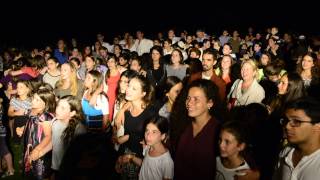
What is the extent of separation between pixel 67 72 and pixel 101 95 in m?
1.12

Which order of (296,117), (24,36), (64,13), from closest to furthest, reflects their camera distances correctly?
(296,117)
(24,36)
(64,13)

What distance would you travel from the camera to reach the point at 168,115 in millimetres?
5258

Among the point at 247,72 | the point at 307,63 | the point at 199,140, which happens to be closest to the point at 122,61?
the point at 247,72

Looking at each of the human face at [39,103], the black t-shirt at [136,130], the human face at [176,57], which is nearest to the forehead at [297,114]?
the black t-shirt at [136,130]

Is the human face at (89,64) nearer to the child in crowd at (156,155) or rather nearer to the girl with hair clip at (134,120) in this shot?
the girl with hair clip at (134,120)

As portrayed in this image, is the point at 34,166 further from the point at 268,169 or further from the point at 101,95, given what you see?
the point at 268,169

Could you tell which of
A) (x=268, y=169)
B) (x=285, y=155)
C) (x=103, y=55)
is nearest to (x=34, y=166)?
(x=268, y=169)

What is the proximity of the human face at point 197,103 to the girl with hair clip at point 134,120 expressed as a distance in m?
1.06

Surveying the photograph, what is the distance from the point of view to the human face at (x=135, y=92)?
15.9 ft

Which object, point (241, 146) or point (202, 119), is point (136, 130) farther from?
point (241, 146)

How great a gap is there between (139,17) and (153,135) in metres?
23.8

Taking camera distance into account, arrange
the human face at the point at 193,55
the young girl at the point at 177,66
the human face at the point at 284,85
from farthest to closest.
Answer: the human face at the point at 193,55 < the young girl at the point at 177,66 < the human face at the point at 284,85

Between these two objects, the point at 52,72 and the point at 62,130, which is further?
the point at 52,72

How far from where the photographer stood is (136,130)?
183 inches
